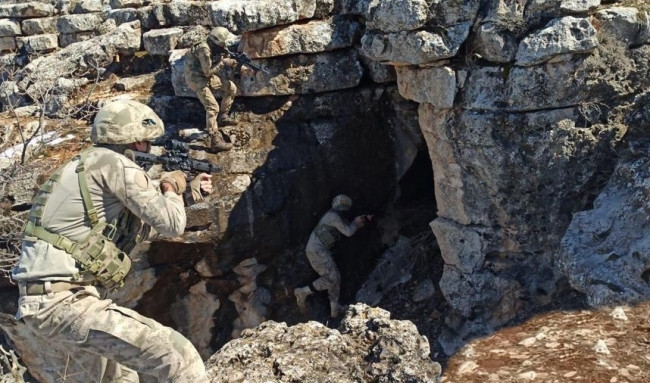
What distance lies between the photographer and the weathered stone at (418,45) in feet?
24.8

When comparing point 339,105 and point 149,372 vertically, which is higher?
point 339,105

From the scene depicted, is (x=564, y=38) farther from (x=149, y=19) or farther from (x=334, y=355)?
(x=149, y=19)

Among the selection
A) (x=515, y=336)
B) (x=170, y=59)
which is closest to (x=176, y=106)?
(x=170, y=59)

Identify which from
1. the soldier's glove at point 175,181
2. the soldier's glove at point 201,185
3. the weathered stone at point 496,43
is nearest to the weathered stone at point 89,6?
the weathered stone at point 496,43

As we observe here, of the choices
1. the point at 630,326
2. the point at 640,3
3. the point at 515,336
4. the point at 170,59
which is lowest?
the point at 515,336

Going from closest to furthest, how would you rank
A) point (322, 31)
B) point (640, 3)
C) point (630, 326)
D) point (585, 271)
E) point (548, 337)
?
point (630, 326) → point (548, 337) → point (585, 271) → point (640, 3) → point (322, 31)

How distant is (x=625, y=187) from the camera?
7.03 meters

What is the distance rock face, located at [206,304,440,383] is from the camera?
4.54 metres

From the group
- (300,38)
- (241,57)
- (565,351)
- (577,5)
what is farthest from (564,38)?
(241,57)

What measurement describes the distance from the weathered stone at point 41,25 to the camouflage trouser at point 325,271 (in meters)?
8.34

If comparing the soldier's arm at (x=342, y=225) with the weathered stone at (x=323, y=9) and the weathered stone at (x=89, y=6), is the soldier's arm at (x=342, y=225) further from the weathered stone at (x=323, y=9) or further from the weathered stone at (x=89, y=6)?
the weathered stone at (x=89, y=6)

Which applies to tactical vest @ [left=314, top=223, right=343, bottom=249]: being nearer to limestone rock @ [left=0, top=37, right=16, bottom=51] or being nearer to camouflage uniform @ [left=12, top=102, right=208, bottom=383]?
camouflage uniform @ [left=12, top=102, right=208, bottom=383]

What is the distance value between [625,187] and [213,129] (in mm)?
5453

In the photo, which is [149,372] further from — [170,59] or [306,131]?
[170,59]
